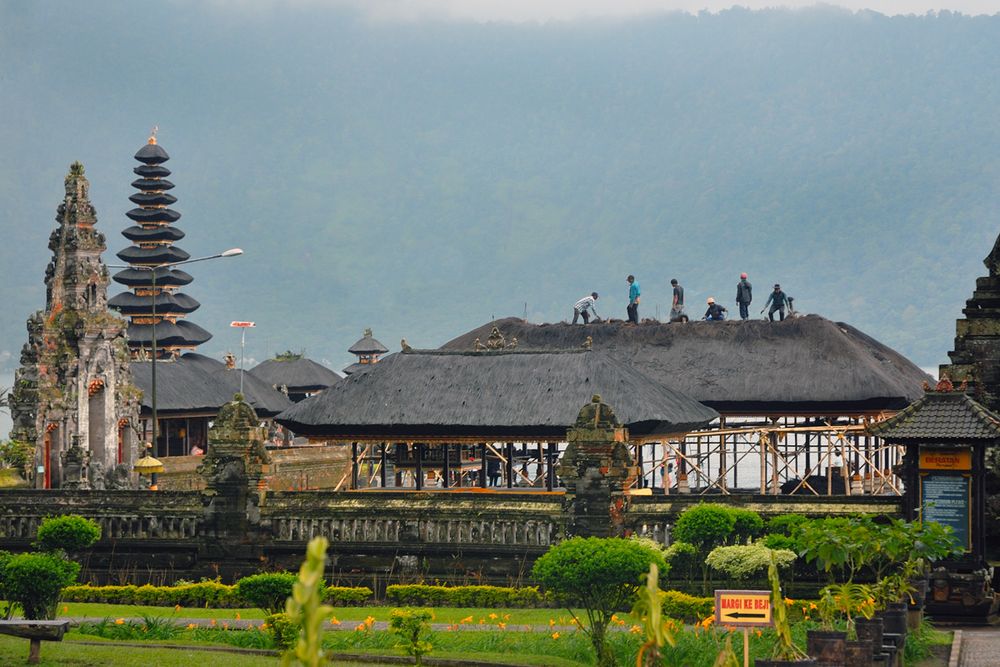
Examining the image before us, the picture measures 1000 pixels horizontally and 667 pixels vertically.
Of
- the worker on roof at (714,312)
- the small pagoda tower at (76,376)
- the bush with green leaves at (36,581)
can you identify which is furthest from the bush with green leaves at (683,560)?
the worker on roof at (714,312)

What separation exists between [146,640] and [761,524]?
10401 mm

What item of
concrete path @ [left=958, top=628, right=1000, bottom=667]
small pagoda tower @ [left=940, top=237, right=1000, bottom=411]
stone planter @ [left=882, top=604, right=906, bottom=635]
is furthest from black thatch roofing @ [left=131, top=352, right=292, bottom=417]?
stone planter @ [left=882, top=604, right=906, bottom=635]

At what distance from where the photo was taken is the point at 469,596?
28562 mm

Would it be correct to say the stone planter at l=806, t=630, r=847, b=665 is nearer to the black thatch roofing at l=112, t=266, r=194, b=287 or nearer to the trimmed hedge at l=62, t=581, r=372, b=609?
the trimmed hedge at l=62, t=581, r=372, b=609

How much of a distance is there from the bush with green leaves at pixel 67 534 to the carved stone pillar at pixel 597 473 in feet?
28.4

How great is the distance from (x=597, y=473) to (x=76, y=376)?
26031 millimetres

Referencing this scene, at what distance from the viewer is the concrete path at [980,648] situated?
22.2 meters

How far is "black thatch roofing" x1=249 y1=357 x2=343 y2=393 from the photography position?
3841 inches

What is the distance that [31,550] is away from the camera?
1265 inches

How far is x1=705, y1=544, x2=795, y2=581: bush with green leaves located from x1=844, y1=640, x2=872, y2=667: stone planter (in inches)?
319

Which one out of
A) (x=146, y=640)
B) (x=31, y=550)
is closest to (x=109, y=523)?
(x=31, y=550)

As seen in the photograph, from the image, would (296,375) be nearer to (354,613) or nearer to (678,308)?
(678,308)

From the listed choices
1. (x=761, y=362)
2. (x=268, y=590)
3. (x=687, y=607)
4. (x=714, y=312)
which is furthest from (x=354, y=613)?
(x=714, y=312)

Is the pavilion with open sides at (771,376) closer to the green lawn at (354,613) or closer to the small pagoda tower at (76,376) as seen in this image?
the small pagoda tower at (76,376)
